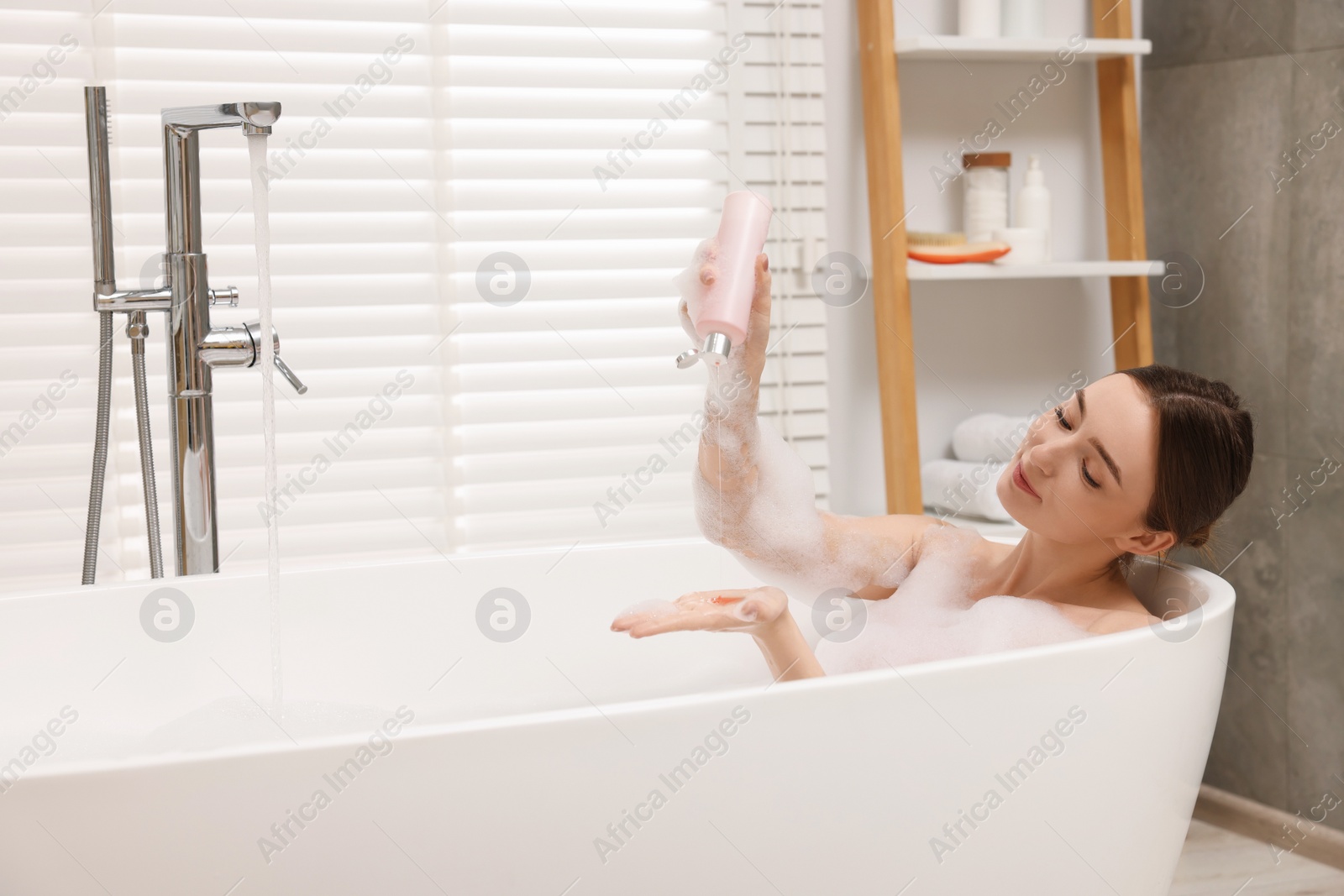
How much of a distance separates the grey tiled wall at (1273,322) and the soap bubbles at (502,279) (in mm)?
1323

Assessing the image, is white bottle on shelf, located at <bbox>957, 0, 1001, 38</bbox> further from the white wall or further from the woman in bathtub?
the woman in bathtub

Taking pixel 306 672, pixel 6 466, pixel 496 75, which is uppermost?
pixel 496 75

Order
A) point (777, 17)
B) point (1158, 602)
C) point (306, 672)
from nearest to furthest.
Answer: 1. point (1158, 602)
2. point (306, 672)
3. point (777, 17)

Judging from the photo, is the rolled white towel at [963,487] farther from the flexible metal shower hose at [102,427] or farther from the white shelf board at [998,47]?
the flexible metal shower hose at [102,427]

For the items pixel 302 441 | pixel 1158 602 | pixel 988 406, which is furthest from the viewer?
pixel 988 406

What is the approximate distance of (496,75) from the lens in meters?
2.10

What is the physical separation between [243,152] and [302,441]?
0.51 metres

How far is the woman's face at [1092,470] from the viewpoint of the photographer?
51.3 inches

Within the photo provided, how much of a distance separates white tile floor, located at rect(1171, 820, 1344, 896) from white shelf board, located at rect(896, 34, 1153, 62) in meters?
1.49

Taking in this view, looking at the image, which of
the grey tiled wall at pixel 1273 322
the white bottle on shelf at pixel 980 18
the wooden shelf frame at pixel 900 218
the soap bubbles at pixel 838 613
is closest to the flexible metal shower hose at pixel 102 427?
the soap bubbles at pixel 838 613

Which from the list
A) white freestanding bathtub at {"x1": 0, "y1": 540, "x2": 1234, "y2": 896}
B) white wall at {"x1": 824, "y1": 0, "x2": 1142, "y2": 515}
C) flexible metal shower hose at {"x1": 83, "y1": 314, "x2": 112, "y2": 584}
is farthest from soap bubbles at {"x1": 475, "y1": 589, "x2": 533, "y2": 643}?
white wall at {"x1": 824, "y1": 0, "x2": 1142, "y2": 515}

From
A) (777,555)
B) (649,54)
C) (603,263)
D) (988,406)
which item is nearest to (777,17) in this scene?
(649,54)

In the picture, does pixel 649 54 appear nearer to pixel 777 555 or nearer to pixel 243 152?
pixel 243 152

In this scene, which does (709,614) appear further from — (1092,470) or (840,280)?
(840,280)
